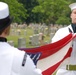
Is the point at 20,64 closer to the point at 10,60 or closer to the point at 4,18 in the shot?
the point at 10,60

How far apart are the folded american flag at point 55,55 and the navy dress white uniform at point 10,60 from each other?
2383 mm

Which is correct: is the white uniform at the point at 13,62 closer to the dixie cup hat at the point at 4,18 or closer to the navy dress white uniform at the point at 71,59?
the dixie cup hat at the point at 4,18

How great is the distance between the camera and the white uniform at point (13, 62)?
11.3ft

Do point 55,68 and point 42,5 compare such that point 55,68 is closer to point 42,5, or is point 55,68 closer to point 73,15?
point 73,15

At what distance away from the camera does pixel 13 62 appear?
3.46m

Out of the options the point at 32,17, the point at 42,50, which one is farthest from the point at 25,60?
the point at 32,17

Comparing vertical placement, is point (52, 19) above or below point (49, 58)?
below

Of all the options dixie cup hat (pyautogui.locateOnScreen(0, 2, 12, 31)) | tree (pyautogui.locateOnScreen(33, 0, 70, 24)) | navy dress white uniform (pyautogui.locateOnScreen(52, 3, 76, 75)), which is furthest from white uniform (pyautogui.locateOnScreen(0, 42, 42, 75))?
tree (pyautogui.locateOnScreen(33, 0, 70, 24))

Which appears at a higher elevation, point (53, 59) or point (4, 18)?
point (4, 18)

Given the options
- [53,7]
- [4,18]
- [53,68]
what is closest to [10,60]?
[4,18]

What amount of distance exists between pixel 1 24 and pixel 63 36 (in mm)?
2865

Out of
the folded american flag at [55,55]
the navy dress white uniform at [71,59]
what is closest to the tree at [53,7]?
the navy dress white uniform at [71,59]

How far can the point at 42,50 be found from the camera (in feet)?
19.1

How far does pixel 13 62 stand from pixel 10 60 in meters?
0.03
